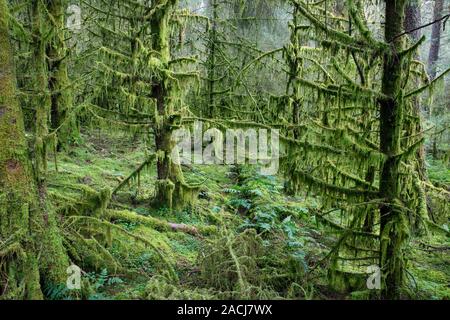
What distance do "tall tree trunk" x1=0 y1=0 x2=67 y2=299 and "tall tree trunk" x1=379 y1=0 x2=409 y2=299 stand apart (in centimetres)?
443

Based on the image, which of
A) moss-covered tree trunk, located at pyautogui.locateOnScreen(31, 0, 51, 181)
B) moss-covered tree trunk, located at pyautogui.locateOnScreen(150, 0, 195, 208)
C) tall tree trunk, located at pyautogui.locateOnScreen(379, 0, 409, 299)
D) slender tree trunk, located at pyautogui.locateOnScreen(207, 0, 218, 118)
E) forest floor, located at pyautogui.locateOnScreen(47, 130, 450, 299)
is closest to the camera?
moss-covered tree trunk, located at pyautogui.locateOnScreen(31, 0, 51, 181)

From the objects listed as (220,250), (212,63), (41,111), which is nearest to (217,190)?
(220,250)

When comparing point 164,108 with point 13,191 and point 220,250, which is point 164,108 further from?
point 13,191

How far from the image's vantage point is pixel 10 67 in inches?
173

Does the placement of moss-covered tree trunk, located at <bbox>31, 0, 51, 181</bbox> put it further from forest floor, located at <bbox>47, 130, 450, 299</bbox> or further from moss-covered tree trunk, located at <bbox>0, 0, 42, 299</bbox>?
forest floor, located at <bbox>47, 130, 450, 299</bbox>

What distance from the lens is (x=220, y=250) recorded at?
5.81 metres

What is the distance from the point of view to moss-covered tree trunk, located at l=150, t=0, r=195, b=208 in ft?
25.5

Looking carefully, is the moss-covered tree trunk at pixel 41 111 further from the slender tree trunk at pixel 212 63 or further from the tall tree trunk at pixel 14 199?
the slender tree trunk at pixel 212 63

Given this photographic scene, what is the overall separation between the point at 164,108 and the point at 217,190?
10.7 ft

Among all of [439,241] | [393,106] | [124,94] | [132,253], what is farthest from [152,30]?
[439,241]

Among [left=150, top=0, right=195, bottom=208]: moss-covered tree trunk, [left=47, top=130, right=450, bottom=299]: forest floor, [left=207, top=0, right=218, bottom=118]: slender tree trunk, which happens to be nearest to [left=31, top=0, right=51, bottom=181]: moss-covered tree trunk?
[left=47, top=130, right=450, bottom=299]: forest floor

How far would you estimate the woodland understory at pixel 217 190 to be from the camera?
4.62 metres

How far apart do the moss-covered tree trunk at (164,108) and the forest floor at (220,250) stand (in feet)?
1.40

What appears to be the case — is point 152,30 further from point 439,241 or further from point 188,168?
point 439,241
